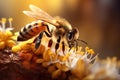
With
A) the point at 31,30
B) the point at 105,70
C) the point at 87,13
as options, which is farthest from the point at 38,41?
the point at 87,13

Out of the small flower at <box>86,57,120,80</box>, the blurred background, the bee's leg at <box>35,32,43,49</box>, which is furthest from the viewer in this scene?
the blurred background

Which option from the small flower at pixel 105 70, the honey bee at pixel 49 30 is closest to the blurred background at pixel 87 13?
the honey bee at pixel 49 30

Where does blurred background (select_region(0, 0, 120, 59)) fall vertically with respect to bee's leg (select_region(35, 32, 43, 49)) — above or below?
above

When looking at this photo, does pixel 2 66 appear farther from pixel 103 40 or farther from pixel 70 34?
pixel 103 40

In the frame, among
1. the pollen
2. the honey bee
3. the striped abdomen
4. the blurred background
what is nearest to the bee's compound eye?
the honey bee

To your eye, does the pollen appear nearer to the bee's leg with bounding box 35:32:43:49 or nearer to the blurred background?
the bee's leg with bounding box 35:32:43:49

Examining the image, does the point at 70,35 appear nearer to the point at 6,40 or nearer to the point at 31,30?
the point at 31,30

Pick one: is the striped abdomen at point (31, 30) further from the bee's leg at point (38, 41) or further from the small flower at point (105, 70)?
the small flower at point (105, 70)
